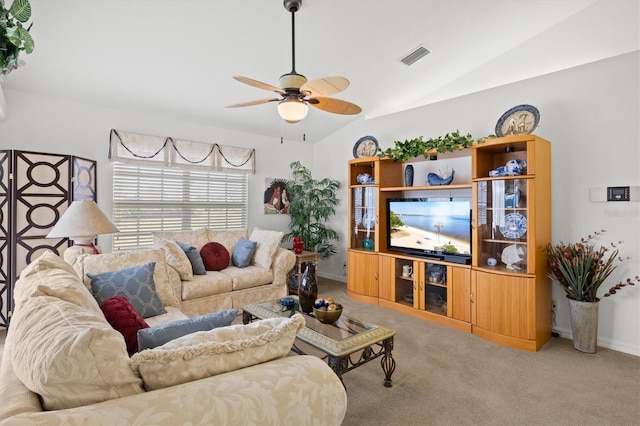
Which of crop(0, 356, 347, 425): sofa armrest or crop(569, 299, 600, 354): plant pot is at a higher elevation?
crop(0, 356, 347, 425): sofa armrest

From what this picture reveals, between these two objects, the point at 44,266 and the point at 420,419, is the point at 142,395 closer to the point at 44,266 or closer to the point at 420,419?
the point at 44,266

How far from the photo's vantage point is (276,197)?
18.4 ft

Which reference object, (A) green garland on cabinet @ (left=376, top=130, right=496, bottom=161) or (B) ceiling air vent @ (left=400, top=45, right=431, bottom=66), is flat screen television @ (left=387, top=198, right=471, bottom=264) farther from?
(B) ceiling air vent @ (left=400, top=45, right=431, bottom=66)

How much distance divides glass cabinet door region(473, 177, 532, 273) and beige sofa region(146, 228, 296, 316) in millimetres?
2263

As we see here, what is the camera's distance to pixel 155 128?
14.3ft

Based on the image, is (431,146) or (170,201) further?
(170,201)

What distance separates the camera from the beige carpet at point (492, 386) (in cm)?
204

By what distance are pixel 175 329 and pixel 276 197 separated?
436 centimetres

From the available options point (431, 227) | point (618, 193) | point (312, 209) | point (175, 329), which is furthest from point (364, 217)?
point (175, 329)

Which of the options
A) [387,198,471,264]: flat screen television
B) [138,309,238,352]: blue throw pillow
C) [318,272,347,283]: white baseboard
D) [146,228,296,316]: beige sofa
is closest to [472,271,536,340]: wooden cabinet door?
[387,198,471,264]: flat screen television

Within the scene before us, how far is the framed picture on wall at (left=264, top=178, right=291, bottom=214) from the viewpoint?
5.50 metres

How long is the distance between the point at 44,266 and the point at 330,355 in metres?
1.62

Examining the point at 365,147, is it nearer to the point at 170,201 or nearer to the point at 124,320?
the point at 170,201

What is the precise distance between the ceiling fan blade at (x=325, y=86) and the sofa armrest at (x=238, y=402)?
178 cm
